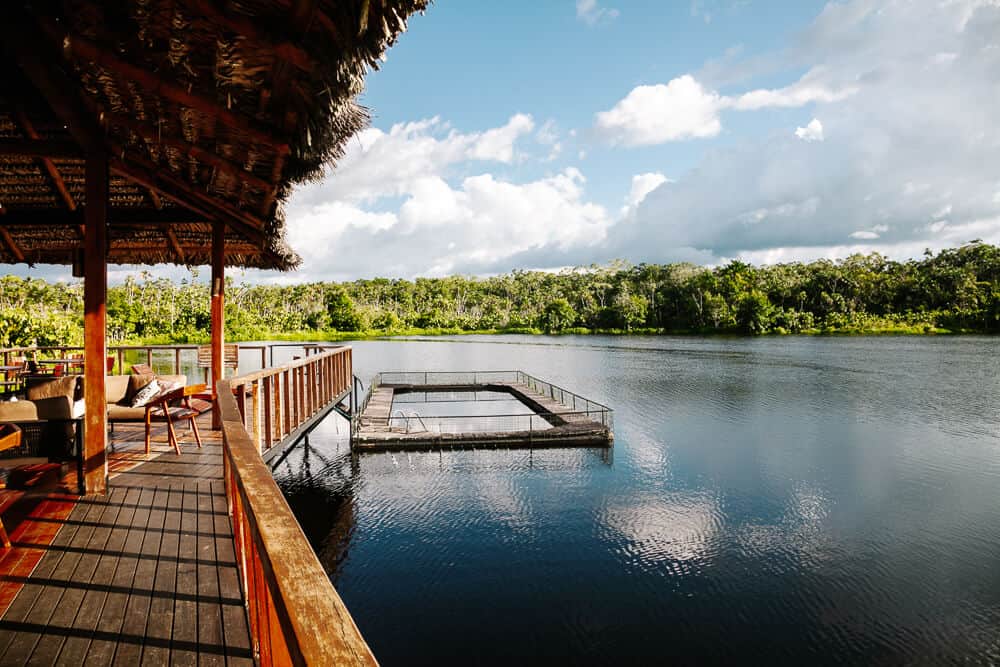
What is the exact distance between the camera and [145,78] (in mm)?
3002

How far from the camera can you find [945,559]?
941cm

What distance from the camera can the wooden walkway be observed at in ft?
6.88

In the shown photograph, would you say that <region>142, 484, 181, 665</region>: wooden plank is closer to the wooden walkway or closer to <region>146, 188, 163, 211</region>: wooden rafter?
the wooden walkway

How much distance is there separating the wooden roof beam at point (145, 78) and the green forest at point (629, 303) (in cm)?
4164

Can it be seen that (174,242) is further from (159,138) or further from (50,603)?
(50,603)

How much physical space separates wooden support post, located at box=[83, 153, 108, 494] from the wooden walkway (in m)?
0.25

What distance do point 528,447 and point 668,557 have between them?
5.98 metres

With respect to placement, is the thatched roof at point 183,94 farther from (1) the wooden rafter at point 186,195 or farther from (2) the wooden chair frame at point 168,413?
(2) the wooden chair frame at point 168,413

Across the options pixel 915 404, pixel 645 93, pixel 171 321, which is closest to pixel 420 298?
pixel 171 321

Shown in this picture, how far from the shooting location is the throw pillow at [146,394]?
16.8 ft

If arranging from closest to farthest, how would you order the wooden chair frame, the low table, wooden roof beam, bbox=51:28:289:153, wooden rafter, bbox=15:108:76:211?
wooden roof beam, bbox=51:28:289:153 → the low table → wooden rafter, bbox=15:108:76:211 → the wooden chair frame

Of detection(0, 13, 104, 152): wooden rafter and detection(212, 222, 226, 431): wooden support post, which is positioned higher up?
detection(0, 13, 104, 152): wooden rafter

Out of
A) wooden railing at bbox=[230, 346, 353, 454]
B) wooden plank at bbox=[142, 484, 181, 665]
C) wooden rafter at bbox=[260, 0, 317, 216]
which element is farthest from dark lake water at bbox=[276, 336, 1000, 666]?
wooden rafter at bbox=[260, 0, 317, 216]

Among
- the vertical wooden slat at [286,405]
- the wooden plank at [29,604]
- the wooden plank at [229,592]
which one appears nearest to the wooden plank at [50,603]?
the wooden plank at [29,604]
